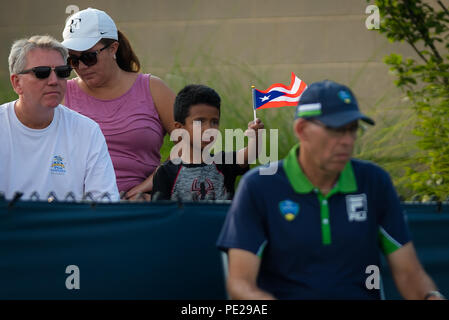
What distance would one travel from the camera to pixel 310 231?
116 inches

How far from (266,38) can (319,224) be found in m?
5.57

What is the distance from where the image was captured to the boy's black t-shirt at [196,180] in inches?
172

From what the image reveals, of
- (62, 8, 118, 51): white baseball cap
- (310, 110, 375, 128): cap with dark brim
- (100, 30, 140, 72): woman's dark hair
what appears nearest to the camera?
(310, 110, 375, 128): cap with dark brim

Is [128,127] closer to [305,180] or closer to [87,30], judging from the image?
[87,30]

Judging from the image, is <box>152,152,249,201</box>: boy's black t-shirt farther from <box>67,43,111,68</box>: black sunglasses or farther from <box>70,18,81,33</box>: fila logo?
<box>70,18,81,33</box>: fila logo

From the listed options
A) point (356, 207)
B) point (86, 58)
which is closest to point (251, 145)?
point (86, 58)

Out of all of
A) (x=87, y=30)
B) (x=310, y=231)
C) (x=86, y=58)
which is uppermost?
(x=87, y=30)

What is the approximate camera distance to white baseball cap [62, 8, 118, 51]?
16.1 feet

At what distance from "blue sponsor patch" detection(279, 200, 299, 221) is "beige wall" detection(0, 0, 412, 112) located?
203 inches

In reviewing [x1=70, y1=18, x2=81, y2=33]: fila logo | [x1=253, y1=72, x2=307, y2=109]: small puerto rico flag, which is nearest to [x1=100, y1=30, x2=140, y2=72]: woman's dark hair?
[x1=70, y1=18, x2=81, y2=33]: fila logo

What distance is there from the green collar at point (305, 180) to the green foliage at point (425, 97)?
2758 mm

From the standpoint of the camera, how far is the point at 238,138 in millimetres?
6496

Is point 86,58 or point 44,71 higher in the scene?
point 86,58

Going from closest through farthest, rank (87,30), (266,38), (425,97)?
(87,30), (425,97), (266,38)
